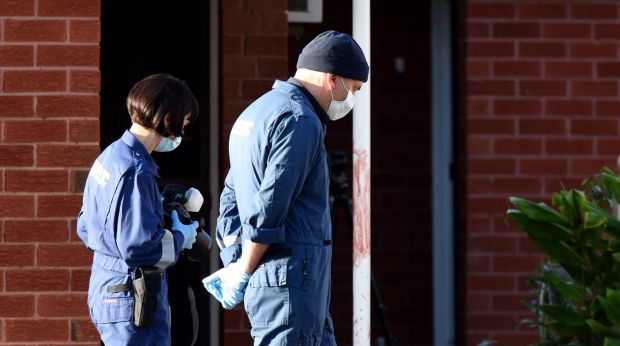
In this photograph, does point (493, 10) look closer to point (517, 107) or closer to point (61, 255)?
point (517, 107)

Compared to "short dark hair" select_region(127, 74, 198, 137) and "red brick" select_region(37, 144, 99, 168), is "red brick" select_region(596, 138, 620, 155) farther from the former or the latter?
"short dark hair" select_region(127, 74, 198, 137)

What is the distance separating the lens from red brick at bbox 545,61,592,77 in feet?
25.4

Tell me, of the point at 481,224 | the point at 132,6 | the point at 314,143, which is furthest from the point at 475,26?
the point at 314,143

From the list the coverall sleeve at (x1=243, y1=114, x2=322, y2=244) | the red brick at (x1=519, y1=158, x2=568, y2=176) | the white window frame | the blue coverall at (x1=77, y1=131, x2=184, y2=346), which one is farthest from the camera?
the red brick at (x1=519, y1=158, x2=568, y2=176)

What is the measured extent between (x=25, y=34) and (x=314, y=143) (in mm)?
2288

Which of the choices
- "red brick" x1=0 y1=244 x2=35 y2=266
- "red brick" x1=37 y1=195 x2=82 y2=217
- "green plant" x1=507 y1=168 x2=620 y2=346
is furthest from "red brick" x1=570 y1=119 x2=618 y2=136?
"red brick" x1=0 y1=244 x2=35 y2=266

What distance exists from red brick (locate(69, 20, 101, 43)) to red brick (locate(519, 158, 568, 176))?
262 cm

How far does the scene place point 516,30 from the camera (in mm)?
7742

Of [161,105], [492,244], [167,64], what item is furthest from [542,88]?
[161,105]

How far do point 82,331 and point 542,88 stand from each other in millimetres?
2989

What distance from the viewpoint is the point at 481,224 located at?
7727mm

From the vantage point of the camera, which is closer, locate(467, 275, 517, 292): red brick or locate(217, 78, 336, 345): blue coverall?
locate(217, 78, 336, 345): blue coverall

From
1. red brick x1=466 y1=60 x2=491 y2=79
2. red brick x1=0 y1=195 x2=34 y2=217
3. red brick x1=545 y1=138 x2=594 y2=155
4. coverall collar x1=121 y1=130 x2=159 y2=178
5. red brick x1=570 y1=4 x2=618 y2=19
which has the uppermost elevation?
red brick x1=570 y1=4 x2=618 y2=19

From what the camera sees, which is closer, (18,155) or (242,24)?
(18,155)
